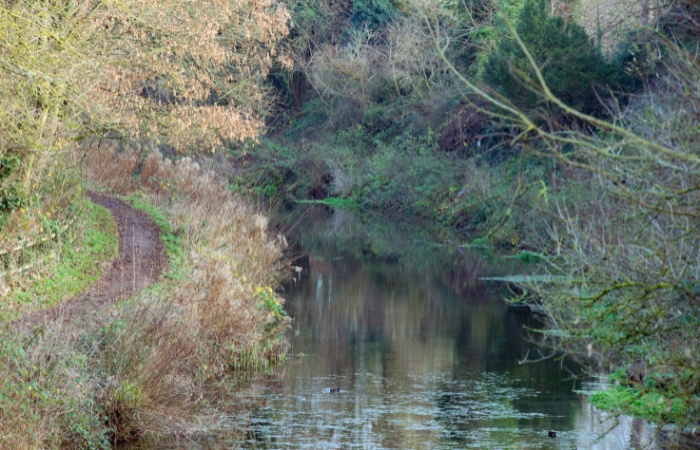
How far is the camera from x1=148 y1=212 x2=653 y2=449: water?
38.2 ft

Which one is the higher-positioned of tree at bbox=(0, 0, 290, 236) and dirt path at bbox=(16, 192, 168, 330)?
tree at bbox=(0, 0, 290, 236)

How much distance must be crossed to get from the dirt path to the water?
2345mm

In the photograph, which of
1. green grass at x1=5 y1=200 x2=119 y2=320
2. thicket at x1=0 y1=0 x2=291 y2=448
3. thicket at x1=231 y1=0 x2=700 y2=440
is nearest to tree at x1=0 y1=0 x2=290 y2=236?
thicket at x1=0 y1=0 x2=291 y2=448

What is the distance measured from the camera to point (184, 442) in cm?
1091

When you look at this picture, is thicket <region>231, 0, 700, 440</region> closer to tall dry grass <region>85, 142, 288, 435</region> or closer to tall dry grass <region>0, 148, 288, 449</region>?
tall dry grass <region>85, 142, 288, 435</region>

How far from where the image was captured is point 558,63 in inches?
1184

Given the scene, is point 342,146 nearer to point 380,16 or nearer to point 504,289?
point 380,16

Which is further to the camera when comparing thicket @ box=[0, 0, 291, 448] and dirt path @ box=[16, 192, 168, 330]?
dirt path @ box=[16, 192, 168, 330]

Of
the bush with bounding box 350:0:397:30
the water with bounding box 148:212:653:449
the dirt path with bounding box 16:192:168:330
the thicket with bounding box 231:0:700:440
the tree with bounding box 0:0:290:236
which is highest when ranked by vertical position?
the bush with bounding box 350:0:397:30

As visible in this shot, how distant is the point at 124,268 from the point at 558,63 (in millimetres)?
17712

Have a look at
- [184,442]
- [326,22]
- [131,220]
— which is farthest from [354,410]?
[326,22]

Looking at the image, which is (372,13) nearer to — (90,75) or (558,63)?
(558,63)

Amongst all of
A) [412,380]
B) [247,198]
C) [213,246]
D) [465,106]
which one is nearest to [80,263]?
[213,246]

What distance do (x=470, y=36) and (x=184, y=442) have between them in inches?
1334
